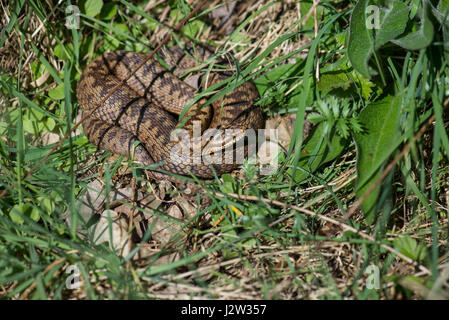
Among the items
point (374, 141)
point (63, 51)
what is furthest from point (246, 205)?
point (63, 51)

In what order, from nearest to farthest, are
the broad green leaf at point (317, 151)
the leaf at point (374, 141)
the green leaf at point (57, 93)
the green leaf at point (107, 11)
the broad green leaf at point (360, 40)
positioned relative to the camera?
the leaf at point (374, 141), the broad green leaf at point (360, 40), the broad green leaf at point (317, 151), the green leaf at point (57, 93), the green leaf at point (107, 11)

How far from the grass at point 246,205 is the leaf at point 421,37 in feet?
0.43

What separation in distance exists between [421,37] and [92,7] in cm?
345

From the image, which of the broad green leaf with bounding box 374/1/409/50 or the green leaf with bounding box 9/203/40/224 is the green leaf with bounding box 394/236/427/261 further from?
the green leaf with bounding box 9/203/40/224

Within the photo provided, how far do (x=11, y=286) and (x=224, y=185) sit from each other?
181cm

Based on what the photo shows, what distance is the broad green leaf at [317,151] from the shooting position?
3.32 meters

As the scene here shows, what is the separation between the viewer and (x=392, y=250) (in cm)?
261

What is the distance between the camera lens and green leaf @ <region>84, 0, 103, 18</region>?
4297 millimetres

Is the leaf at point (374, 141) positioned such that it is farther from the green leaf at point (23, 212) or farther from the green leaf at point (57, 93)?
the green leaf at point (57, 93)

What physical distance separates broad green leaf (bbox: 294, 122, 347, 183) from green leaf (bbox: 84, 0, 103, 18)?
2.83 m

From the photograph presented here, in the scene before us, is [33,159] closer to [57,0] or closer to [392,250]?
[57,0]

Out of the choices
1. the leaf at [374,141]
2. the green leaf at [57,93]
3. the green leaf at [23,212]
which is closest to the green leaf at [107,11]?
the green leaf at [57,93]

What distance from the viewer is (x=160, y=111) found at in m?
4.71

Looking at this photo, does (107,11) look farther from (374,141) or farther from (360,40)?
(374,141)
